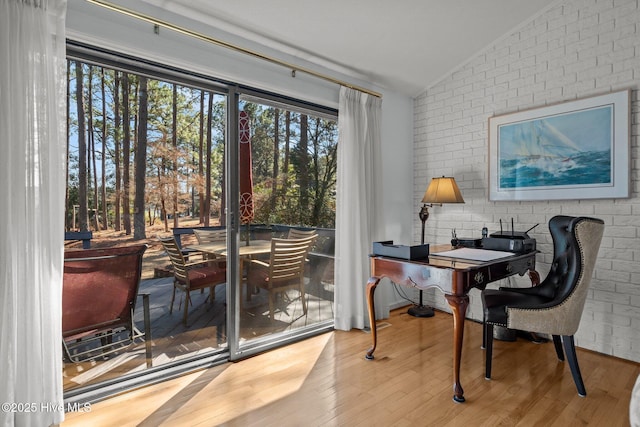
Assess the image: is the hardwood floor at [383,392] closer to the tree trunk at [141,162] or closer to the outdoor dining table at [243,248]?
the outdoor dining table at [243,248]

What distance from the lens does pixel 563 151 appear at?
2.95 meters

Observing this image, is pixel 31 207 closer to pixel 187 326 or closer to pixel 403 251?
pixel 187 326

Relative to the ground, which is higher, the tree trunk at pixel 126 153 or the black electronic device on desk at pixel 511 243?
the tree trunk at pixel 126 153

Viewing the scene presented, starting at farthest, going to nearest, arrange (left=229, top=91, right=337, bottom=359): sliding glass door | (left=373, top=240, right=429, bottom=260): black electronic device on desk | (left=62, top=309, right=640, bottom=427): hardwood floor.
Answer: (left=229, top=91, right=337, bottom=359): sliding glass door, (left=373, top=240, right=429, bottom=260): black electronic device on desk, (left=62, top=309, right=640, bottom=427): hardwood floor

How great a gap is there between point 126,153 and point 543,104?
3248mm

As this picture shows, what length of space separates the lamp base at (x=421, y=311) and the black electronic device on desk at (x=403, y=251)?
1.40 metres

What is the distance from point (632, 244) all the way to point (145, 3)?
12.1ft

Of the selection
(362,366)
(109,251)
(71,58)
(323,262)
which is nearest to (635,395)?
(362,366)

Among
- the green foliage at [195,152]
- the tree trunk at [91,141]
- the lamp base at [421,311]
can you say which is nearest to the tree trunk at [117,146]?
the green foliage at [195,152]

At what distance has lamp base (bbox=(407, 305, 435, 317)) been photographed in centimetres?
367

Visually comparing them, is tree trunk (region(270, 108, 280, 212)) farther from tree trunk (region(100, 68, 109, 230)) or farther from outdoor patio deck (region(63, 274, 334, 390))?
tree trunk (region(100, 68, 109, 230))

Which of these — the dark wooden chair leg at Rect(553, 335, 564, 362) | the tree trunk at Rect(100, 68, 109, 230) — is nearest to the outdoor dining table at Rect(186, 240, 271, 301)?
the tree trunk at Rect(100, 68, 109, 230)

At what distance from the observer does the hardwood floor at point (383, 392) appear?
1.93 metres

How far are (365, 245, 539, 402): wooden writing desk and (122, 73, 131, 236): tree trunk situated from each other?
5.55 feet
